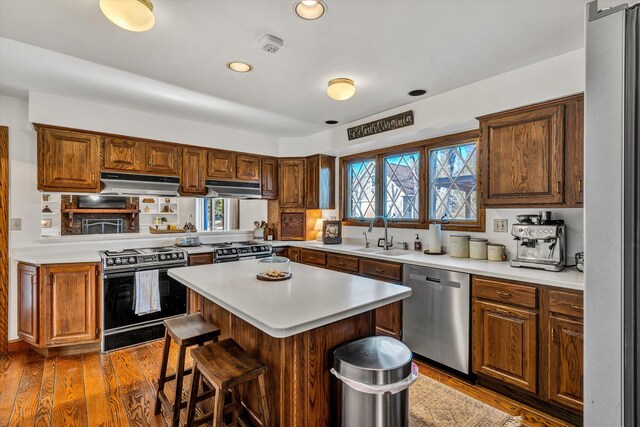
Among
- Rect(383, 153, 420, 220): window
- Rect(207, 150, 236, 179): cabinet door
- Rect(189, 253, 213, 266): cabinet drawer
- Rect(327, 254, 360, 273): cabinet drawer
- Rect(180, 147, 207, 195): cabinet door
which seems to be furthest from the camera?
Rect(207, 150, 236, 179): cabinet door

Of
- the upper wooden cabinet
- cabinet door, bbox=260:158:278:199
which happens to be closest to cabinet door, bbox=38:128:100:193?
cabinet door, bbox=260:158:278:199

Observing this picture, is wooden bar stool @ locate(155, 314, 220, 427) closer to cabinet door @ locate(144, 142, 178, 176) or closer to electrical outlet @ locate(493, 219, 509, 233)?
cabinet door @ locate(144, 142, 178, 176)

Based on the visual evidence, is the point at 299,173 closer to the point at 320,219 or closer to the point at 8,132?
the point at 320,219

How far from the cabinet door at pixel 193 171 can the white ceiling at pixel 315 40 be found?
105 cm

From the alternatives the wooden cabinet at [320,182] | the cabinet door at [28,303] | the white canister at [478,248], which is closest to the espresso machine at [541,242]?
the white canister at [478,248]

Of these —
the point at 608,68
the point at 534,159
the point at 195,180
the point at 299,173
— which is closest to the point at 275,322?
the point at 608,68

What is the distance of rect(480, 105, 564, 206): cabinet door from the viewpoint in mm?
2263

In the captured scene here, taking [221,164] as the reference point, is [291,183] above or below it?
below

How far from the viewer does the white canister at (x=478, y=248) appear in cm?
286

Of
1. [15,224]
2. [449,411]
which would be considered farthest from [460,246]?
[15,224]

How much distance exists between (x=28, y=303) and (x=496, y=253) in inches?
174

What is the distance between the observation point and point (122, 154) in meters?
3.41

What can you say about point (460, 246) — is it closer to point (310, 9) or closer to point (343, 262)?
point (343, 262)

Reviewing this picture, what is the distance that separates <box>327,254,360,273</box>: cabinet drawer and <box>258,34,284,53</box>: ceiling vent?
89.2 inches
